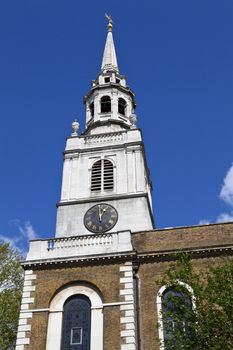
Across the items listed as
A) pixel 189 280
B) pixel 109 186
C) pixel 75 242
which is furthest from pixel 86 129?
pixel 189 280

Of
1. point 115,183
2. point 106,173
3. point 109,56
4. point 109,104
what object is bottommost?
point 115,183

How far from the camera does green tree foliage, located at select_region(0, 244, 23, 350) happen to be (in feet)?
84.8

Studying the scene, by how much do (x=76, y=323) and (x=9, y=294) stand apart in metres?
7.23

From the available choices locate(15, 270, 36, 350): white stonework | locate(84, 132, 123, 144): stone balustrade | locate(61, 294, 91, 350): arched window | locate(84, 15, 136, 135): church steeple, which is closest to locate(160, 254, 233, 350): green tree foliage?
locate(61, 294, 91, 350): arched window

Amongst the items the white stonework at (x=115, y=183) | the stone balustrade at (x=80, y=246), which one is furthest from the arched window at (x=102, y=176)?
the stone balustrade at (x=80, y=246)

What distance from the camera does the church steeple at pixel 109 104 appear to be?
107ft

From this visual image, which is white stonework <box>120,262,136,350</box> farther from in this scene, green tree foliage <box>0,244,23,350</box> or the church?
green tree foliage <box>0,244,23,350</box>

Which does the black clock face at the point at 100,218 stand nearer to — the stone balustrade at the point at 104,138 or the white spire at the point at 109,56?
the stone balustrade at the point at 104,138

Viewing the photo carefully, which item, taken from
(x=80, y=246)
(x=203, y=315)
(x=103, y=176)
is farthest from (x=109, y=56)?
(x=203, y=315)

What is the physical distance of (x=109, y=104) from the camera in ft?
114

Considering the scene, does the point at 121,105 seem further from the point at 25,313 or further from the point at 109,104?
the point at 25,313

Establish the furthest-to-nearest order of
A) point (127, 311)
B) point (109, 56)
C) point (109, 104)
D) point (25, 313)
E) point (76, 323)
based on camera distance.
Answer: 1. point (109, 56)
2. point (109, 104)
3. point (25, 313)
4. point (76, 323)
5. point (127, 311)

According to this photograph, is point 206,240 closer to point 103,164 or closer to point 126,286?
point 126,286

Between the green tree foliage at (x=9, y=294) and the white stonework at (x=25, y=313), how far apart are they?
4523 millimetres
